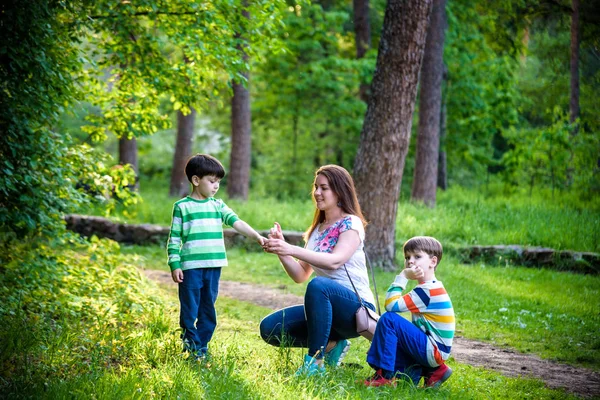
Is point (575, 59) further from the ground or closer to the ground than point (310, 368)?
further from the ground

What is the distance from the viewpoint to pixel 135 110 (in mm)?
7707

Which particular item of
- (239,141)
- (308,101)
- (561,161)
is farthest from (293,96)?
(561,161)

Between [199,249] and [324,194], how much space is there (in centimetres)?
102

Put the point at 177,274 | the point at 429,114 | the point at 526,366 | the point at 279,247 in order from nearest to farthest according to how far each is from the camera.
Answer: the point at 279,247 < the point at 177,274 < the point at 526,366 < the point at 429,114

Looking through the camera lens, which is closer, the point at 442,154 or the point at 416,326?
the point at 416,326

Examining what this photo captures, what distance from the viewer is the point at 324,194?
15.7ft

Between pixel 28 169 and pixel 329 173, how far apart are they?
2987 mm

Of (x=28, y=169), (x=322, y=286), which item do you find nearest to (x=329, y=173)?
(x=322, y=286)

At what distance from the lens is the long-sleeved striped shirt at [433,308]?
4312 millimetres

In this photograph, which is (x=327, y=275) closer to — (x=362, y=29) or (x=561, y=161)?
(x=561, y=161)

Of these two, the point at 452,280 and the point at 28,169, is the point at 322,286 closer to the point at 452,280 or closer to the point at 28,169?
the point at 28,169

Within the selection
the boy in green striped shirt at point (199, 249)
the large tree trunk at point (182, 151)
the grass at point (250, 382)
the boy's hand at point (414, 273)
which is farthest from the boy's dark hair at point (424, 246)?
the large tree trunk at point (182, 151)

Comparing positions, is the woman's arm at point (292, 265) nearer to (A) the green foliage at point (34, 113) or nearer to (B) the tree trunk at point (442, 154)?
(A) the green foliage at point (34, 113)

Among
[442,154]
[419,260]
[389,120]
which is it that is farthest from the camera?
[442,154]
